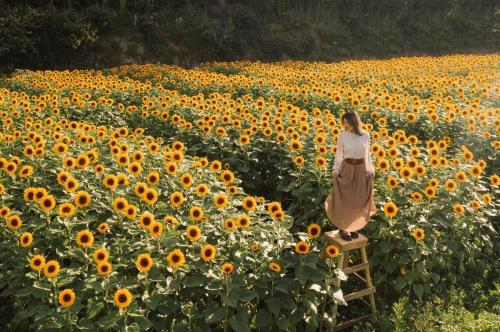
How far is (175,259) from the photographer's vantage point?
3.29 m

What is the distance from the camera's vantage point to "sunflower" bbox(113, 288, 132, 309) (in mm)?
2975

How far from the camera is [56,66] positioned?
Answer: 18328 millimetres

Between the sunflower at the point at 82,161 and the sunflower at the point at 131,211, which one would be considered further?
the sunflower at the point at 82,161

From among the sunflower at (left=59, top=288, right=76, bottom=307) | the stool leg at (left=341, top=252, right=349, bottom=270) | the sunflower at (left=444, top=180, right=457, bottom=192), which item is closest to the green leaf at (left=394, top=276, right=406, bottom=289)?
the stool leg at (left=341, top=252, right=349, bottom=270)

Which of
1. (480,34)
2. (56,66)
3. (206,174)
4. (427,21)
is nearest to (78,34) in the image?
(56,66)

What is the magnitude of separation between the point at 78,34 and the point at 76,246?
54.8 ft

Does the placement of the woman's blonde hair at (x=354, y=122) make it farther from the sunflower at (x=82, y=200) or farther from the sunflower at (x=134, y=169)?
the sunflower at (x=82, y=200)

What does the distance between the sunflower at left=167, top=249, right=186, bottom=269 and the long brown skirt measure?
5.03 ft

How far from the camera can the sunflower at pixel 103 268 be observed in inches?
124

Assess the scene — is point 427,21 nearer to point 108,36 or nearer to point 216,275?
point 108,36

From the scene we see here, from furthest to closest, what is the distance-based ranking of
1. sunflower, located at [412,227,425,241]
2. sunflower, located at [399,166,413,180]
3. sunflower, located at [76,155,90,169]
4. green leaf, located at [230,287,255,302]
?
1. sunflower, located at [399,166,413,180]
2. sunflower, located at [76,155,90,169]
3. sunflower, located at [412,227,425,241]
4. green leaf, located at [230,287,255,302]

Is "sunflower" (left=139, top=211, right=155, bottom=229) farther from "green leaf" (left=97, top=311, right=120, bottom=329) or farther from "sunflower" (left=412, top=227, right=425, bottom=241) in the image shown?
"sunflower" (left=412, top=227, right=425, bottom=241)

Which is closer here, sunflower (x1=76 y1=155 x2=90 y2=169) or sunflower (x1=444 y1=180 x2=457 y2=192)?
sunflower (x1=76 y1=155 x2=90 y2=169)

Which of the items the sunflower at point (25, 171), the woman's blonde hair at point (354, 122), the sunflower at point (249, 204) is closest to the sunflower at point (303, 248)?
the sunflower at point (249, 204)
